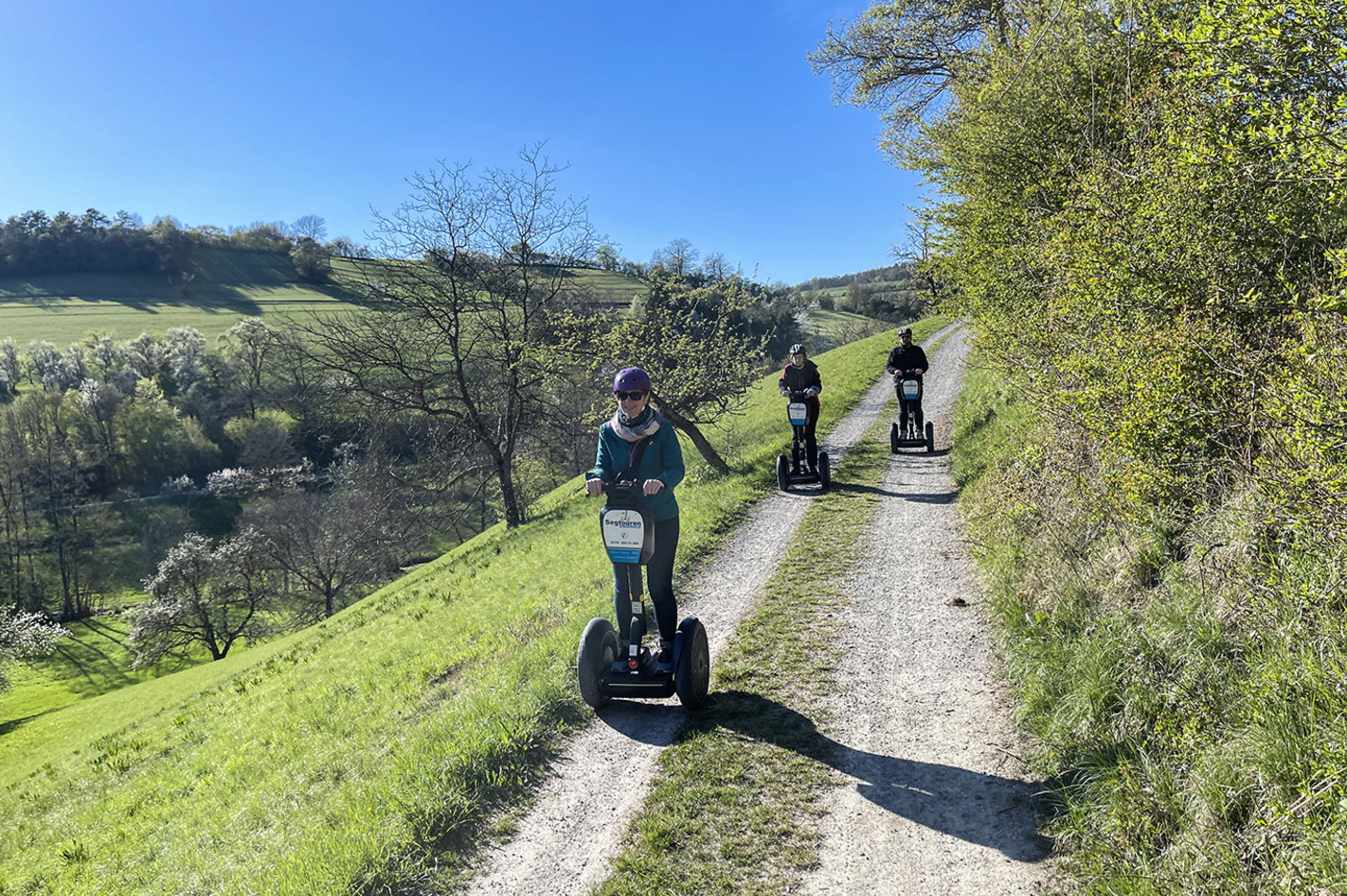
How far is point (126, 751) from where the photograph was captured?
12.5 meters

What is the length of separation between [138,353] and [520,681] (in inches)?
4399

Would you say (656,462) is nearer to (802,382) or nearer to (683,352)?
(802,382)

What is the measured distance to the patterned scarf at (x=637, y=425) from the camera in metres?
4.99

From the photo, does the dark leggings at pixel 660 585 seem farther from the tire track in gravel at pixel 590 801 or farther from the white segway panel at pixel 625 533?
the tire track in gravel at pixel 590 801

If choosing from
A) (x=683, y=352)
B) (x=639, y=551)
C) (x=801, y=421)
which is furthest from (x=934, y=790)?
(x=683, y=352)

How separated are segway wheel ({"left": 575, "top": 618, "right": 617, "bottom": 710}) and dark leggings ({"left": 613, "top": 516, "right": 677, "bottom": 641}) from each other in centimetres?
21

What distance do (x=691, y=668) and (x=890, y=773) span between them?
1547 millimetres

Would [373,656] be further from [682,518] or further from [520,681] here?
[520,681]

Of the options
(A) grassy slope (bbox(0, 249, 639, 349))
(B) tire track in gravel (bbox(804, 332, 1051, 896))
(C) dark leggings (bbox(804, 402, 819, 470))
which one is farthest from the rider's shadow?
(A) grassy slope (bbox(0, 249, 639, 349))

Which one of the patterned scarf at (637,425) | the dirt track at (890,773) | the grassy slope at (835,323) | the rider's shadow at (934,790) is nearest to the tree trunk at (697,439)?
the dirt track at (890,773)

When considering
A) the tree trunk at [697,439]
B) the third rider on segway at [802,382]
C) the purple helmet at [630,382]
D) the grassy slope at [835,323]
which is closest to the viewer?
the purple helmet at [630,382]

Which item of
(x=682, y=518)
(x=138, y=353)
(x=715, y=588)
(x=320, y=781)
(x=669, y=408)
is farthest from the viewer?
(x=138, y=353)

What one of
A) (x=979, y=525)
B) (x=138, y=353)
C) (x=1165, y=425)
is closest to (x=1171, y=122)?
(x=1165, y=425)

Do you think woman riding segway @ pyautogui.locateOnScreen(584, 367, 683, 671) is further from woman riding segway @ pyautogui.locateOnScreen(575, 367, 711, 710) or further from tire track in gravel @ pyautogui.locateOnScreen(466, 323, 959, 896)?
tire track in gravel @ pyautogui.locateOnScreen(466, 323, 959, 896)
